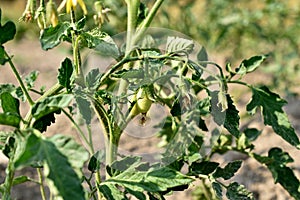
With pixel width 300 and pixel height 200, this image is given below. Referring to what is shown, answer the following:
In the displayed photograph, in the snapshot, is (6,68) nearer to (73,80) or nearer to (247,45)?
(247,45)

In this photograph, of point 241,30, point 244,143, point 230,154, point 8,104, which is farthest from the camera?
point 241,30

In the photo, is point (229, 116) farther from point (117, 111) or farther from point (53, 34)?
point (53, 34)

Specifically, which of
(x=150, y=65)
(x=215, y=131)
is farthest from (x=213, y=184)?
(x=215, y=131)

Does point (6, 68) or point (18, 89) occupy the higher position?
point (6, 68)

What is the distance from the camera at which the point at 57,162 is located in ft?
2.86

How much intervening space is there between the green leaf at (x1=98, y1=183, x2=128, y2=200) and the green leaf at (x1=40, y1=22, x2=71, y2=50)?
28cm

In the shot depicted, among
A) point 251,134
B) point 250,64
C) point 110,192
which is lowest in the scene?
point 110,192

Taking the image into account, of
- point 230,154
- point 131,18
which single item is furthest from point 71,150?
point 230,154

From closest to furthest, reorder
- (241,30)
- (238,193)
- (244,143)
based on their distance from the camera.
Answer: (238,193) < (244,143) < (241,30)

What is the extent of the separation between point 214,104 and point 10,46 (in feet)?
9.60

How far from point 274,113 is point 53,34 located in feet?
1.78

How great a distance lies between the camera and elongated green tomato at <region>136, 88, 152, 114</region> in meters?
1.22

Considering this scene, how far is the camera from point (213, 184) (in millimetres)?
1286

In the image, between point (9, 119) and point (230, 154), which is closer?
point (9, 119)
